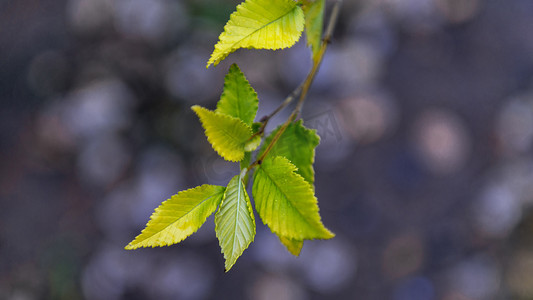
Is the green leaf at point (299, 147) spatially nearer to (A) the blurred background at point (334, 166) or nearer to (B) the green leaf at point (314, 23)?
(B) the green leaf at point (314, 23)

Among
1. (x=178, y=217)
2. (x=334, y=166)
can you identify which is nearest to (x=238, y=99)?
(x=178, y=217)

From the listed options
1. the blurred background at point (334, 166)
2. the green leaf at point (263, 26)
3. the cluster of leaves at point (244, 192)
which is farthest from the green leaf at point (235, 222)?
the blurred background at point (334, 166)

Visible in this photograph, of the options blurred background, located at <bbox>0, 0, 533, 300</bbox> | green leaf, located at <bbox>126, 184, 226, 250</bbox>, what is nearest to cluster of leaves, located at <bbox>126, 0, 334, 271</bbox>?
green leaf, located at <bbox>126, 184, 226, 250</bbox>

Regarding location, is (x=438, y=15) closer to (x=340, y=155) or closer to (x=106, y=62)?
(x=340, y=155)

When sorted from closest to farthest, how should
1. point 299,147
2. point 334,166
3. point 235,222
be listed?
point 235,222
point 299,147
point 334,166

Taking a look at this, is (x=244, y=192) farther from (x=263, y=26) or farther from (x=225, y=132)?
(x=263, y=26)

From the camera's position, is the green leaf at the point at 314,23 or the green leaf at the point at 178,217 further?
the green leaf at the point at 314,23

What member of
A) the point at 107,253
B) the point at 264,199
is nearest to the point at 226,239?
the point at 264,199
